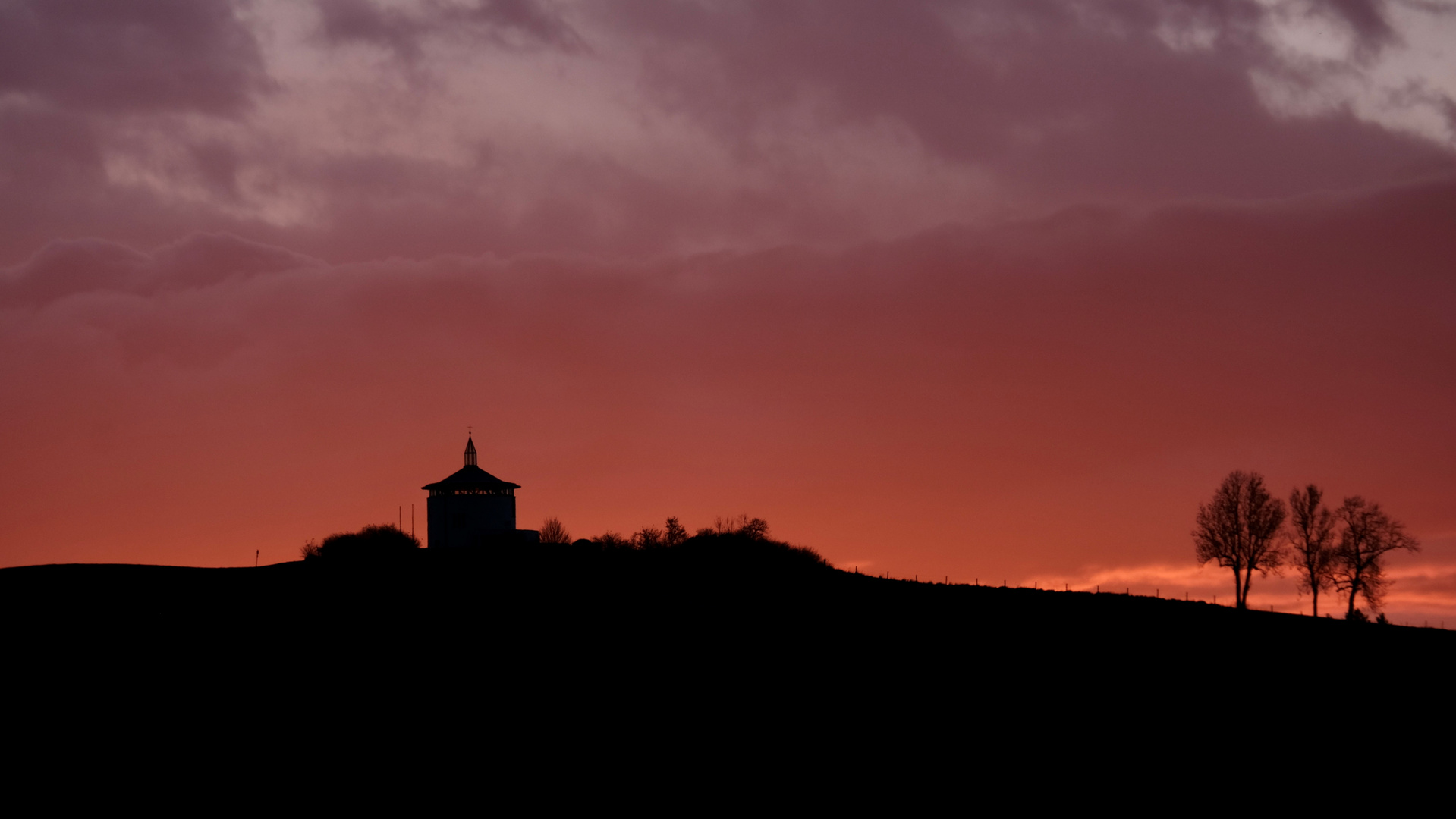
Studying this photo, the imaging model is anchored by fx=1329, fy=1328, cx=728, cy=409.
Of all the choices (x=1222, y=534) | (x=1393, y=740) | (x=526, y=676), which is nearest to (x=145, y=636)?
(x=526, y=676)

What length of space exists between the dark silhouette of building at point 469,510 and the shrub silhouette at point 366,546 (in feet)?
50.8

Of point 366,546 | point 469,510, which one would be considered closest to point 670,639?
point 366,546

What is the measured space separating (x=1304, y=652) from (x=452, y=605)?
31.4 m

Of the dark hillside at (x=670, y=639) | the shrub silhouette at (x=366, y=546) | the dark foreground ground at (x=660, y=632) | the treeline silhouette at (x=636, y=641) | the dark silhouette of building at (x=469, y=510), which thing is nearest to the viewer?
the treeline silhouette at (x=636, y=641)

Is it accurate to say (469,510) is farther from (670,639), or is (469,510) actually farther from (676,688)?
(676,688)

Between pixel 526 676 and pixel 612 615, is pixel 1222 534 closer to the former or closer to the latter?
pixel 612 615

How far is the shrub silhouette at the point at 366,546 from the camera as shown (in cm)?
6912

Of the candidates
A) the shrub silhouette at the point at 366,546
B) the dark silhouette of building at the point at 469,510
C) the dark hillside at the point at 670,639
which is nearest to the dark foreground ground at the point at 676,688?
the dark hillside at the point at 670,639

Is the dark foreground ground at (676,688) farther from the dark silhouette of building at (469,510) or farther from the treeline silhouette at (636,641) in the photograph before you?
the dark silhouette of building at (469,510)

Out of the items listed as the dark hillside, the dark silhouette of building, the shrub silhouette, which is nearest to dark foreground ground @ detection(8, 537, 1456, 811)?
the dark hillside

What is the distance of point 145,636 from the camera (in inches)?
1847

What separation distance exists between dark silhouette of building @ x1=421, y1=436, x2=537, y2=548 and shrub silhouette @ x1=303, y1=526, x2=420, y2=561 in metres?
15.5

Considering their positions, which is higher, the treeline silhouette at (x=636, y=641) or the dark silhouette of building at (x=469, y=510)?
the dark silhouette of building at (x=469, y=510)

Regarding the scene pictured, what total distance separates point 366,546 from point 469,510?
26318 mm
